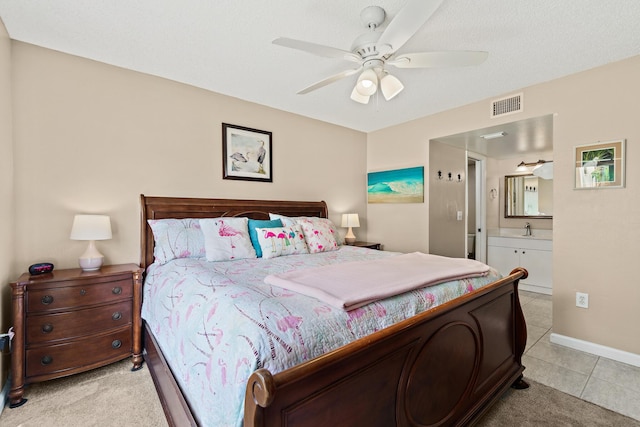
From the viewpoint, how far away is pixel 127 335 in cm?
230

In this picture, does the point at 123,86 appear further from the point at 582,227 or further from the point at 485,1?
the point at 582,227

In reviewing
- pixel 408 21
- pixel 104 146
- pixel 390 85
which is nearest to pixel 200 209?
pixel 104 146

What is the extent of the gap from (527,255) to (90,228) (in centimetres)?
537

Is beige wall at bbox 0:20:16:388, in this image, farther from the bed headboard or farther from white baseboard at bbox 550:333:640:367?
white baseboard at bbox 550:333:640:367

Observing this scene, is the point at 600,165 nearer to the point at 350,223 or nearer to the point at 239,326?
the point at 350,223

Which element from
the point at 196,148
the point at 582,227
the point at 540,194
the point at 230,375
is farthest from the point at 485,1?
the point at 540,194

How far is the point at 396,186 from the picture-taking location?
420cm

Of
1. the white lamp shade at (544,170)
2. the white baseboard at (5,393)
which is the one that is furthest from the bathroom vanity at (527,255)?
the white baseboard at (5,393)

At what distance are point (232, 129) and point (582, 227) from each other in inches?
138

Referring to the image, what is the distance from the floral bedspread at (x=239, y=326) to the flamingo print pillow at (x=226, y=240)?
0.49 meters

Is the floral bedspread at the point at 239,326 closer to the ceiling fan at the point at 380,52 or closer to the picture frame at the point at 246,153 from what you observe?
the ceiling fan at the point at 380,52

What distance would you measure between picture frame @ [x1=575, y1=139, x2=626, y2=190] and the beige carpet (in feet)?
5.70

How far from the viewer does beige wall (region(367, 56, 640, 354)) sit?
2396 millimetres

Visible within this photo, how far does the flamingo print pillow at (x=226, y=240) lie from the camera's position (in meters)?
2.45
